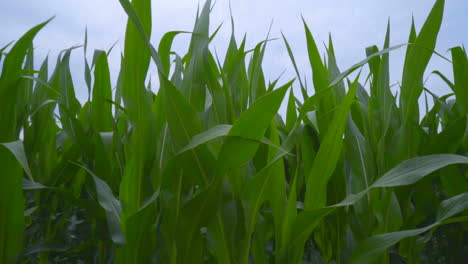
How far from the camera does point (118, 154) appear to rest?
2.40 ft

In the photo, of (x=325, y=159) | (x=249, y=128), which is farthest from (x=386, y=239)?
(x=249, y=128)

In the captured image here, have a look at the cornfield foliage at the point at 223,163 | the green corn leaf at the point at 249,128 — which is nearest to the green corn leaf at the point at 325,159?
the cornfield foliage at the point at 223,163

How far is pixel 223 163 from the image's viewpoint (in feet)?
1.67

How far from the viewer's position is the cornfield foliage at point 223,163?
0.53 m

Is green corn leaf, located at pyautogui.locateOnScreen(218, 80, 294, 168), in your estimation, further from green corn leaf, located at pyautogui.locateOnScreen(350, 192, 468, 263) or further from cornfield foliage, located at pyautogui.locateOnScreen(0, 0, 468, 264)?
green corn leaf, located at pyautogui.locateOnScreen(350, 192, 468, 263)

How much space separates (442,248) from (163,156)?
2.15 ft

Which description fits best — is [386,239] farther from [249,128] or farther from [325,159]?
[249,128]

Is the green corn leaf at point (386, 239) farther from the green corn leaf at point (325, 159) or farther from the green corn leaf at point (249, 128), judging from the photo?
the green corn leaf at point (249, 128)

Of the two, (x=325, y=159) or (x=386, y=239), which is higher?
(x=325, y=159)

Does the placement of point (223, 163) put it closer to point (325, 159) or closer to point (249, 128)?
point (249, 128)

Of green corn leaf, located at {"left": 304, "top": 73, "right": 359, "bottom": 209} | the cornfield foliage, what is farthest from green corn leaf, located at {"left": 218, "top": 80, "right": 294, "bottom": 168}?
green corn leaf, located at {"left": 304, "top": 73, "right": 359, "bottom": 209}

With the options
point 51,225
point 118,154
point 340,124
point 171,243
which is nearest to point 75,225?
point 51,225

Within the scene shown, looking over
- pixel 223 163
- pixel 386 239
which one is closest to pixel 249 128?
pixel 223 163

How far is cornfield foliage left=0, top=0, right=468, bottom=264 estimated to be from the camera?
0.53 m
